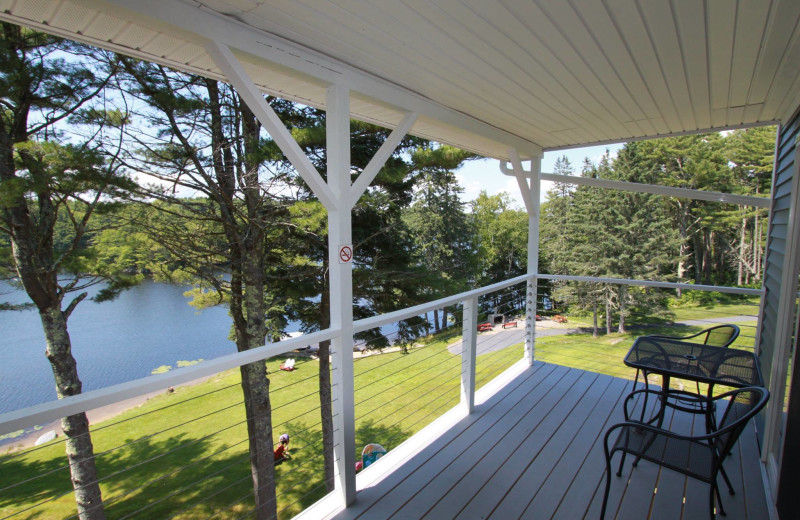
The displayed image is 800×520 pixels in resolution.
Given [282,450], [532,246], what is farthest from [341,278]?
[282,450]

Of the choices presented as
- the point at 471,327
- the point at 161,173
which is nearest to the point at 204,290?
the point at 161,173

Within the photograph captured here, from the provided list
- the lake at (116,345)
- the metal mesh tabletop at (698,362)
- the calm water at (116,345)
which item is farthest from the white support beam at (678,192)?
the calm water at (116,345)

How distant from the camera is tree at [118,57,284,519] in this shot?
592cm

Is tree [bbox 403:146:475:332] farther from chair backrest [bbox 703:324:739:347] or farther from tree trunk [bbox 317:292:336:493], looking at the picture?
chair backrest [bbox 703:324:739:347]

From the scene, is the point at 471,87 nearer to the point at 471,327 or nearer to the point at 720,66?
the point at 720,66

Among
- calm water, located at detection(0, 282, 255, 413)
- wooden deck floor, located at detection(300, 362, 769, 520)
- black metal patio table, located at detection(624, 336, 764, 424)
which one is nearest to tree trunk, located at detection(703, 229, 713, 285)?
wooden deck floor, located at detection(300, 362, 769, 520)

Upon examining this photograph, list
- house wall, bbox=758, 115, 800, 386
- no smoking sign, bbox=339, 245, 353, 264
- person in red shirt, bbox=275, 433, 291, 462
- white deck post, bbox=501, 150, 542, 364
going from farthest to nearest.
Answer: person in red shirt, bbox=275, 433, 291, 462 → white deck post, bbox=501, 150, 542, 364 → house wall, bbox=758, 115, 800, 386 → no smoking sign, bbox=339, 245, 353, 264

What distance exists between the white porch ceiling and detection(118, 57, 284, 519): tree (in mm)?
4447

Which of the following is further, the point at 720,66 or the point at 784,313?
the point at 784,313

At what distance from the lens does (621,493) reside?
6.93 ft

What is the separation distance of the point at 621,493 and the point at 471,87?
238 cm

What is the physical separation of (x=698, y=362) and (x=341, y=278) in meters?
2.06

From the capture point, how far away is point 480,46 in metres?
1.78

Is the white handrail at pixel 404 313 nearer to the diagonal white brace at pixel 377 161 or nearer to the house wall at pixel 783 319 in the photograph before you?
the diagonal white brace at pixel 377 161
